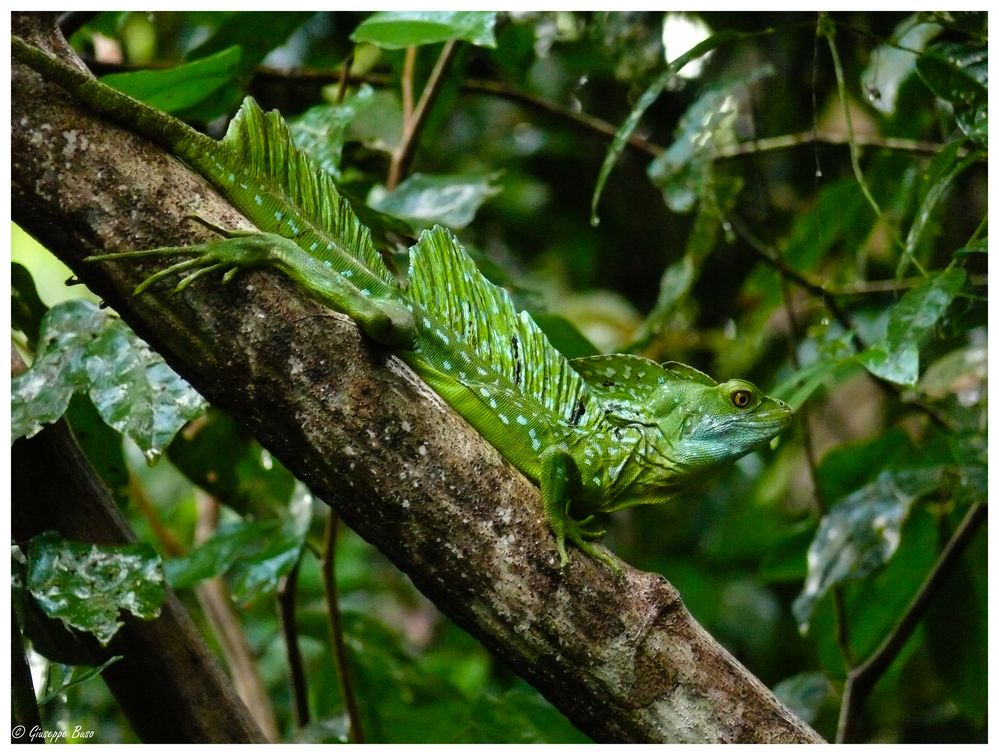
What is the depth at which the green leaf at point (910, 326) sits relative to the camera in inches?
99.2

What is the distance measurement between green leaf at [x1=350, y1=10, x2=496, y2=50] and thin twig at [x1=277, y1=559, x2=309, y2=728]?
1.54 meters

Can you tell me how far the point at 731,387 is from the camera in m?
2.76

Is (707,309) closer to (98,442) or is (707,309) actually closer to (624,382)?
(624,382)

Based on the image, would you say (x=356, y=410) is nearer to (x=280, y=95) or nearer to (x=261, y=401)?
(x=261, y=401)

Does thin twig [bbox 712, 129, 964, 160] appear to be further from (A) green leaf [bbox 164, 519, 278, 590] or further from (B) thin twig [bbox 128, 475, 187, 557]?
(B) thin twig [bbox 128, 475, 187, 557]

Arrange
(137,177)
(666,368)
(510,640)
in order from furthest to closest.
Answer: (666,368)
(510,640)
(137,177)

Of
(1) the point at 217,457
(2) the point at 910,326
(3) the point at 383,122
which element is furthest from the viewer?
(3) the point at 383,122

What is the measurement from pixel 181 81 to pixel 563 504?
60.2 inches

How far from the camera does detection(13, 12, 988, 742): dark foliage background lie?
115 inches

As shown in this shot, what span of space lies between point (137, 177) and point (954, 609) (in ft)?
9.99

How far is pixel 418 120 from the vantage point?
3387 millimetres

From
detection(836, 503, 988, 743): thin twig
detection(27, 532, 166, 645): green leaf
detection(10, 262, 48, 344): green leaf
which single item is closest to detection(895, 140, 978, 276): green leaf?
detection(836, 503, 988, 743): thin twig

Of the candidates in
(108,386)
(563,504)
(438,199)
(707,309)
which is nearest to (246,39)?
(438,199)

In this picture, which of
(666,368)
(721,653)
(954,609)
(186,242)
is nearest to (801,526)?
(954,609)
